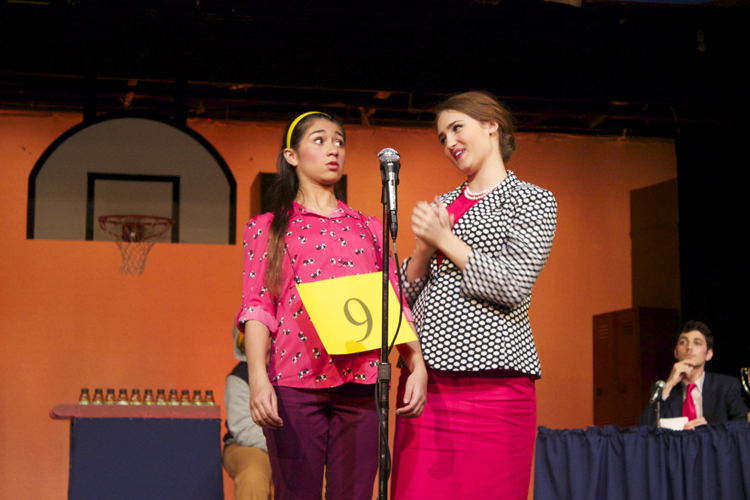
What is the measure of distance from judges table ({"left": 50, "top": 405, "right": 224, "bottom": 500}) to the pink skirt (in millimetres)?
1728

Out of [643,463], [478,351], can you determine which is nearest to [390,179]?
[478,351]

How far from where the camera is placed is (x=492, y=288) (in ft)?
5.43

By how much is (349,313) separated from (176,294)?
4.48 m

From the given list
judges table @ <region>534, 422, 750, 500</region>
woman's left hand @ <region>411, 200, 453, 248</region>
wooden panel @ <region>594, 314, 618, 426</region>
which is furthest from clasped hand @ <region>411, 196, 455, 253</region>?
wooden panel @ <region>594, 314, 618, 426</region>

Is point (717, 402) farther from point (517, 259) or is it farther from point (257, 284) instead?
point (257, 284)

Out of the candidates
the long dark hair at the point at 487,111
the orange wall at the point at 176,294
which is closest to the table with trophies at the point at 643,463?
the long dark hair at the point at 487,111

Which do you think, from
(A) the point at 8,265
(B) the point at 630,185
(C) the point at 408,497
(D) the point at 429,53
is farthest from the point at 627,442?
(A) the point at 8,265

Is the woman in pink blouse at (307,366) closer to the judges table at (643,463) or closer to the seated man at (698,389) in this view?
the judges table at (643,463)

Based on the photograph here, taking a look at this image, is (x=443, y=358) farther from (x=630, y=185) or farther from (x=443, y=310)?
(x=630, y=185)

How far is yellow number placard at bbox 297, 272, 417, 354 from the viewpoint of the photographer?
64.3 inches

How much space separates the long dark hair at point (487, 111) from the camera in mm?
1842

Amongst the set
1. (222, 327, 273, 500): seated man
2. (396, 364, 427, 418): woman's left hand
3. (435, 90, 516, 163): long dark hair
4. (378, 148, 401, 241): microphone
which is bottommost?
(222, 327, 273, 500): seated man

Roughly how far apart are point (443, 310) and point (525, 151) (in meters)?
5.01

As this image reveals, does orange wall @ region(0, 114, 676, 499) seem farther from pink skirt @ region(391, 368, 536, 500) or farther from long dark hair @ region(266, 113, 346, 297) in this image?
pink skirt @ region(391, 368, 536, 500)
